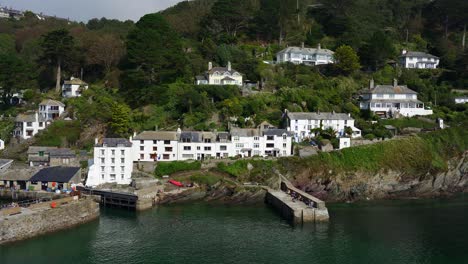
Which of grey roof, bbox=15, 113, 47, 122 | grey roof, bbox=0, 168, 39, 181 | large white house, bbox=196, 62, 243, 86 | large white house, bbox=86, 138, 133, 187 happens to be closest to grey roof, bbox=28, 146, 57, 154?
grey roof, bbox=0, 168, 39, 181

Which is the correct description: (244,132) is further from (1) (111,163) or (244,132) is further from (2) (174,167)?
(1) (111,163)

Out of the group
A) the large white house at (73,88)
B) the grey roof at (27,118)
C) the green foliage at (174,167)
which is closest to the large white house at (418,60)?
the green foliage at (174,167)

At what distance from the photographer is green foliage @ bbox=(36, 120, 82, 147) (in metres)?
56.1

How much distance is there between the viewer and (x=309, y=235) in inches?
1431

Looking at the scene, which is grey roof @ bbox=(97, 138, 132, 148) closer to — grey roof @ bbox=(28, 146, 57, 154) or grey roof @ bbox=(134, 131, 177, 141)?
grey roof @ bbox=(134, 131, 177, 141)

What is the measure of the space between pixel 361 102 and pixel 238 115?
60.3 feet

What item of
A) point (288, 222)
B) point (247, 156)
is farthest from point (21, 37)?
point (288, 222)

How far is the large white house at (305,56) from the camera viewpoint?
72.4m

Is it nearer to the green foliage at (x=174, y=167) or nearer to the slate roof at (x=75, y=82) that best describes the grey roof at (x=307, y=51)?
the green foliage at (x=174, y=167)

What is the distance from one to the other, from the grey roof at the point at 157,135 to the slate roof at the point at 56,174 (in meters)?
7.86

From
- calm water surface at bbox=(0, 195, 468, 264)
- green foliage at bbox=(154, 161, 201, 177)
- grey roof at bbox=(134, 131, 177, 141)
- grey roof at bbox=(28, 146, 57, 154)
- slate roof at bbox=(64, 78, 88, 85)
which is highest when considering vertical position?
slate roof at bbox=(64, 78, 88, 85)

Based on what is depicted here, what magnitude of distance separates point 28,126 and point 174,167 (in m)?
22.3

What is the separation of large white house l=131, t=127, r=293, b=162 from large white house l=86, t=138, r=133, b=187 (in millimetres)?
3343

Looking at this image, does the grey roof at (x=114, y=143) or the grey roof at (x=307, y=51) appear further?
the grey roof at (x=307, y=51)
